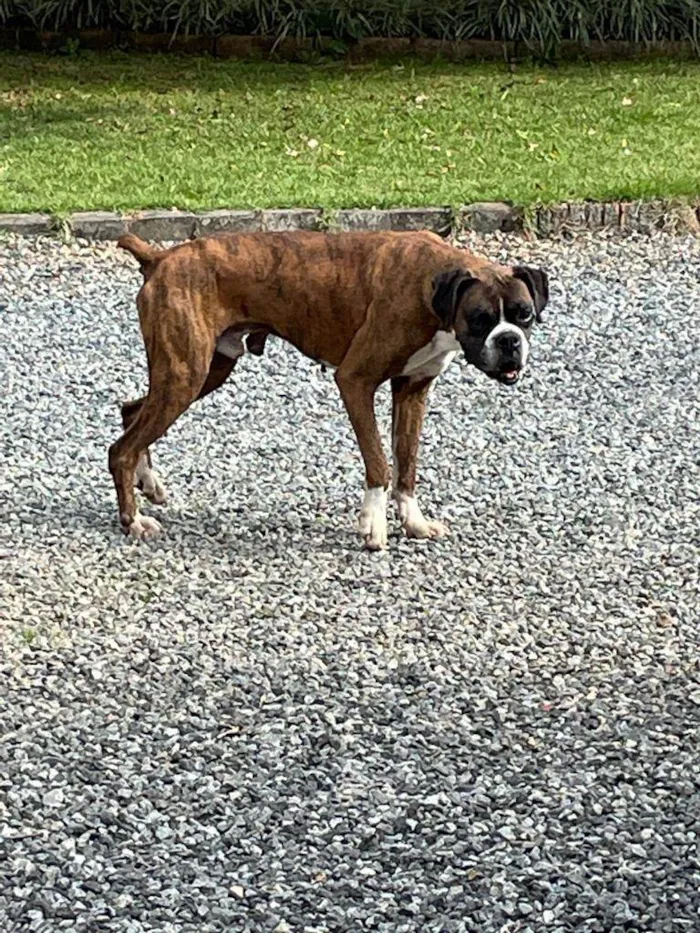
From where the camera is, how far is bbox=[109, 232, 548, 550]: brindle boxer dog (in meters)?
5.61

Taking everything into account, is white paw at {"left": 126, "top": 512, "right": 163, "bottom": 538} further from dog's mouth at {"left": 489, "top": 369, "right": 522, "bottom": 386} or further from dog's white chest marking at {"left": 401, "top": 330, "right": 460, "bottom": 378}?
dog's mouth at {"left": 489, "top": 369, "right": 522, "bottom": 386}

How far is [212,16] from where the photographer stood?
1491cm

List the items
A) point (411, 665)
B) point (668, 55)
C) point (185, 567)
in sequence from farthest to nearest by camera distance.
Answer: point (668, 55)
point (185, 567)
point (411, 665)

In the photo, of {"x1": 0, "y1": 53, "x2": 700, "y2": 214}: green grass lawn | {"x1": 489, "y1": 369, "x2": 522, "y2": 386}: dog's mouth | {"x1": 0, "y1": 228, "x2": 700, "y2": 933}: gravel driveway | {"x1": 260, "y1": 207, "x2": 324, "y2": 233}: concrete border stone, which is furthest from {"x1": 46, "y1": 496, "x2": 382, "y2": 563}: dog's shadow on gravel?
{"x1": 0, "y1": 53, "x2": 700, "y2": 214}: green grass lawn

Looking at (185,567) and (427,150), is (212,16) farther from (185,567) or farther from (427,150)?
(185,567)

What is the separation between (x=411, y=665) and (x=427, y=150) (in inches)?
286

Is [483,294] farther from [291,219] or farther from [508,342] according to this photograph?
[291,219]

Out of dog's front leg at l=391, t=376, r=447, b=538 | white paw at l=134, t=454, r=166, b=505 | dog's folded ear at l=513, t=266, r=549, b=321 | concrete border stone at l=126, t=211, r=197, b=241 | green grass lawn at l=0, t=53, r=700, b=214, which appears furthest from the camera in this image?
green grass lawn at l=0, t=53, r=700, b=214

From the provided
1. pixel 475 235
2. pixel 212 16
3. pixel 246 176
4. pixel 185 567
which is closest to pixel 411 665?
pixel 185 567

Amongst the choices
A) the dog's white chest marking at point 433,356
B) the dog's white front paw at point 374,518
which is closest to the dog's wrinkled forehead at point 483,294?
the dog's white chest marking at point 433,356

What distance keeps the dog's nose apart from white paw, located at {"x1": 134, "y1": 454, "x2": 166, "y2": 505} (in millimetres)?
1489

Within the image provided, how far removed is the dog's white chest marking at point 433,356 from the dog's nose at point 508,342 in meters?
0.22

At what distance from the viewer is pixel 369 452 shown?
18.9ft

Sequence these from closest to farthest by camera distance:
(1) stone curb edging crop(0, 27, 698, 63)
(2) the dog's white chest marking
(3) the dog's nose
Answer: (3) the dog's nose → (2) the dog's white chest marking → (1) stone curb edging crop(0, 27, 698, 63)
